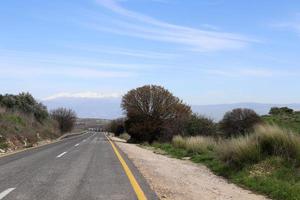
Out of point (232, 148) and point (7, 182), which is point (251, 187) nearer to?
point (232, 148)

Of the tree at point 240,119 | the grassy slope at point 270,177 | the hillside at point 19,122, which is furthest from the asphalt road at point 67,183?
the tree at point 240,119

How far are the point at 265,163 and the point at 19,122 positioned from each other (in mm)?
37202

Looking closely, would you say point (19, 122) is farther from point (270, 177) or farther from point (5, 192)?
point (5, 192)

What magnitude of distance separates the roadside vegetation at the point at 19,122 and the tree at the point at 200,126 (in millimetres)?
13741

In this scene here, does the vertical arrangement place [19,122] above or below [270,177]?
above

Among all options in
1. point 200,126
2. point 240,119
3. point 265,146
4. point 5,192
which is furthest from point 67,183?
point 240,119

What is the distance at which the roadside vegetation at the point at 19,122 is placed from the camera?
114 ft

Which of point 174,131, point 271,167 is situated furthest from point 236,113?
point 271,167

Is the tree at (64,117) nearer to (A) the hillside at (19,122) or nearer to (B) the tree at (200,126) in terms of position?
(A) the hillside at (19,122)

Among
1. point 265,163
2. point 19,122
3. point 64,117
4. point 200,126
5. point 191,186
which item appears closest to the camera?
point 191,186

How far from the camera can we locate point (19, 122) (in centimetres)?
4703

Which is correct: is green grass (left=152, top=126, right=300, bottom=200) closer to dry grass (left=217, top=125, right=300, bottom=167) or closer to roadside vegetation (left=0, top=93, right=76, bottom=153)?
dry grass (left=217, top=125, right=300, bottom=167)

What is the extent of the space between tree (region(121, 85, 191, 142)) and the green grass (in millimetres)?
45710

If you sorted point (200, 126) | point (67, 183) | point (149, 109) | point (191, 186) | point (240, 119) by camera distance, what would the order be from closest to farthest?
1. point (67, 183)
2. point (191, 186)
3. point (200, 126)
4. point (240, 119)
5. point (149, 109)
